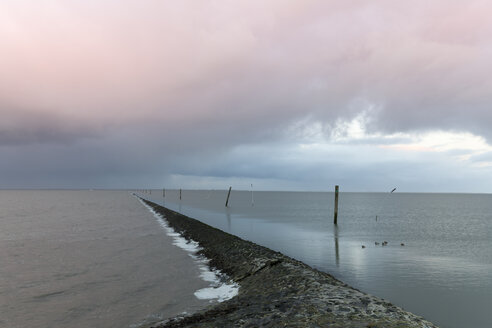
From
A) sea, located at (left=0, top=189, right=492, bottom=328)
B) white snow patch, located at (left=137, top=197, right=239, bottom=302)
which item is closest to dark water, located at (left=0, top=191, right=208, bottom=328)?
sea, located at (left=0, top=189, right=492, bottom=328)

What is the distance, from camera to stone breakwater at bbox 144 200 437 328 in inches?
346

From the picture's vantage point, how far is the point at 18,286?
15727 millimetres

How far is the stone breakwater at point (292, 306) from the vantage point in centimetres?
879

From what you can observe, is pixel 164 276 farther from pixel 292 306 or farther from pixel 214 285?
pixel 292 306

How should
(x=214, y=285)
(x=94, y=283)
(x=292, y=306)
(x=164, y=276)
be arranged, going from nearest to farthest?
(x=292, y=306), (x=214, y=285), (x=94, y=283), (x=164, y=276)

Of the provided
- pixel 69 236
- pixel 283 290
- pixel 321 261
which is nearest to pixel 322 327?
pixel 283 290

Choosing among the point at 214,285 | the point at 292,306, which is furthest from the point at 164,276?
the point at 292,306

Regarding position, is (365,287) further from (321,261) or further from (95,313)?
(95,313)

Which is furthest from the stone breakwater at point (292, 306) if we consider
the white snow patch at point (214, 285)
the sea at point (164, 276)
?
the sea at point (164, 276)

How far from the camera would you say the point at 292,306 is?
10.1m

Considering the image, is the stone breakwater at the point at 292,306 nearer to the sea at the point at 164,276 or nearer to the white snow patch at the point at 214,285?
the white snow patch at the point at 214,285

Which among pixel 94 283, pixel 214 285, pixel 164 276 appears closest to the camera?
pixel 214 285

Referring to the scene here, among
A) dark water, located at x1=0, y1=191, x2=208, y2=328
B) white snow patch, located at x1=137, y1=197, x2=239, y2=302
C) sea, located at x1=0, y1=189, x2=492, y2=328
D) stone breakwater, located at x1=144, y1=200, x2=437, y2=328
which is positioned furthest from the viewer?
white snow patch, located at x1=137, y1=197, x2=239, y2=302

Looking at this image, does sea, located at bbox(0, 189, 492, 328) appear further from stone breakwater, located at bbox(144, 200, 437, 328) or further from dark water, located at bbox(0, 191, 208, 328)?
stone breakwater, located at bbox(144, 200, 437, 328)
